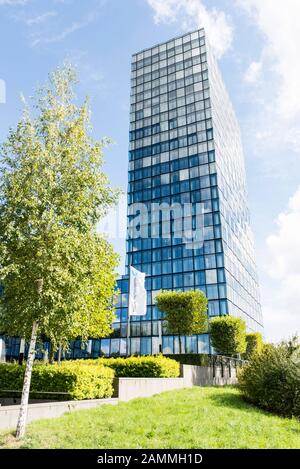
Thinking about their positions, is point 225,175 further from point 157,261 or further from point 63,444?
point 63,444

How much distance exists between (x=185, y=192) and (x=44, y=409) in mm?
61383

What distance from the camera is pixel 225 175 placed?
75.2 metres

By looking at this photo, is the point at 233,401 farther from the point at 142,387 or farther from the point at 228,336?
the point at 228,336

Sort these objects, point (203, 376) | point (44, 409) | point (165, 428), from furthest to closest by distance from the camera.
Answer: point (203, 376), point (44, 409), point (165, 428)

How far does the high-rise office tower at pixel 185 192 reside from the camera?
2448 inches

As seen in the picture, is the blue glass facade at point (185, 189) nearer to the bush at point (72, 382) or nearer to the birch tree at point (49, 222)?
the bush at point (72, 382)

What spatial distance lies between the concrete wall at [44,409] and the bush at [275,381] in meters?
6.23

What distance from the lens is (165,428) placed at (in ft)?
35.0

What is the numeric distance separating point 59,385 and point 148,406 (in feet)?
12.4

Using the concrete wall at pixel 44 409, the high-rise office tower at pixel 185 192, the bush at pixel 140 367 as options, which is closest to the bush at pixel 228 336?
the bush at pixel 140 367

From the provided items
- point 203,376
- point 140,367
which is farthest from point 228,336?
point 140,367
